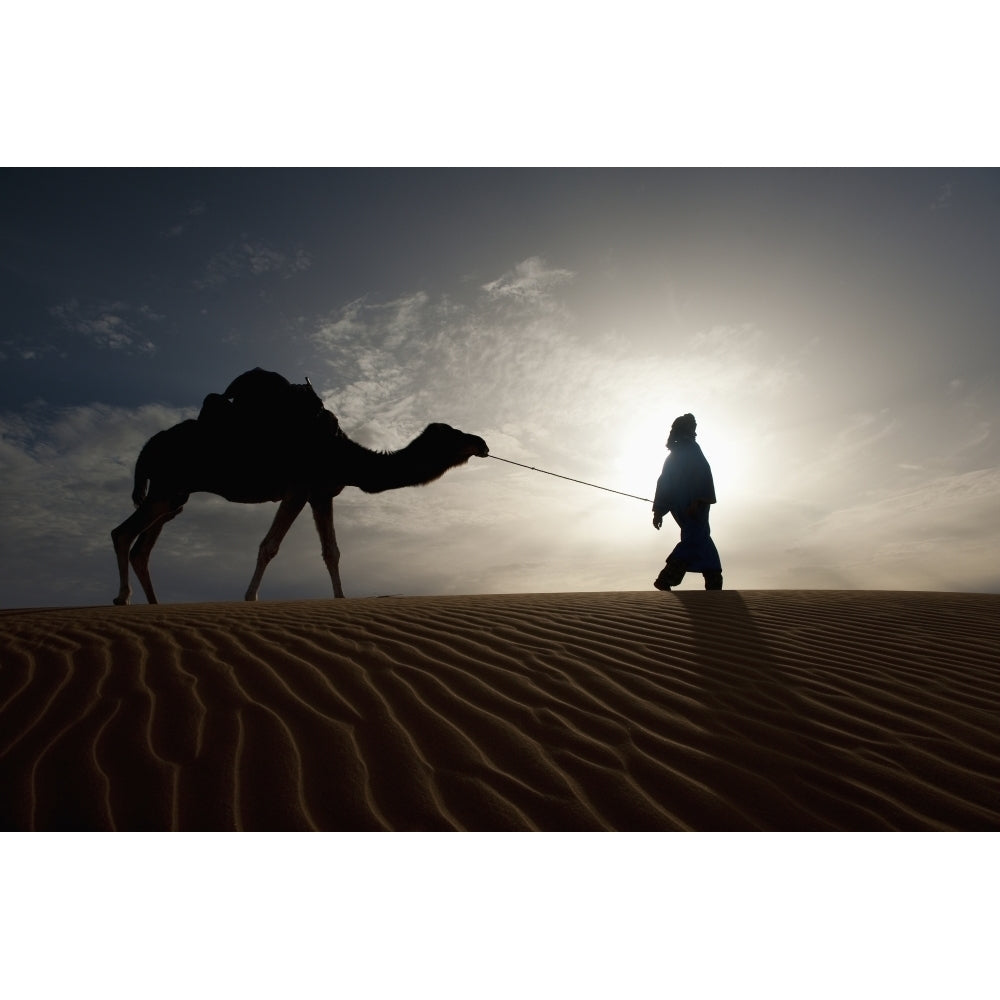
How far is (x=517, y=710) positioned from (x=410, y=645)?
1461 mm

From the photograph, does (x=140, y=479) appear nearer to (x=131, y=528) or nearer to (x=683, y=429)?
(x=131, y=528)

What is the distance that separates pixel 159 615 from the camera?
6.30 metres

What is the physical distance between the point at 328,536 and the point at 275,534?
2.88ft

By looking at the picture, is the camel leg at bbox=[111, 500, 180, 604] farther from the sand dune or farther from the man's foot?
the man's foot

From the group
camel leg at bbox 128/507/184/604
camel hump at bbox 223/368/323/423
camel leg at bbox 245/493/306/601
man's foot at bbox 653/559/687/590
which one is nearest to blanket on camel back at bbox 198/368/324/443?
camel hump at bbox 223/368/323/423

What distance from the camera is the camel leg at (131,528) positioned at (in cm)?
1058

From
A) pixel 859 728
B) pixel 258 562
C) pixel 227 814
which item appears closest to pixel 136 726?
pixel 227 814

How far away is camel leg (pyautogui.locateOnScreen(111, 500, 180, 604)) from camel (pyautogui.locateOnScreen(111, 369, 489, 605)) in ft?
0.05

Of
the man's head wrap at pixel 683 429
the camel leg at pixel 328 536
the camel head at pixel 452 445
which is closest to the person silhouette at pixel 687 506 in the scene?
the man's head wrap at pixel 683 429

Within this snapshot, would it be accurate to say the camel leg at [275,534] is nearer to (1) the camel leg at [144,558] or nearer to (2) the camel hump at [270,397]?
(2) the camel hump at [270,397]

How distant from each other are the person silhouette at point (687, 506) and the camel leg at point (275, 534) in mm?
5871

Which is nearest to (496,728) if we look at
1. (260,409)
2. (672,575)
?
(672,575)

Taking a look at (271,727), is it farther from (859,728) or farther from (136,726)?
(859,728)

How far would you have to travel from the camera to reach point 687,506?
9.25 m
